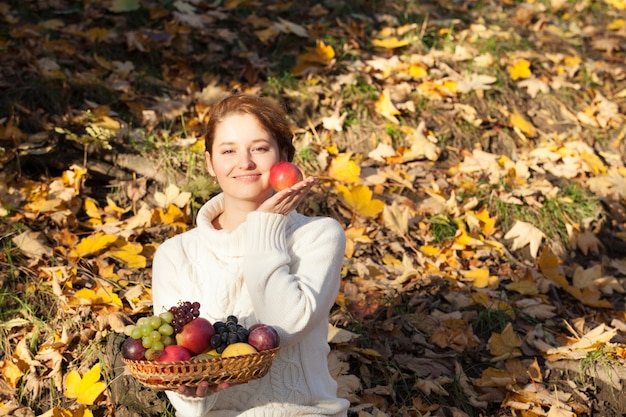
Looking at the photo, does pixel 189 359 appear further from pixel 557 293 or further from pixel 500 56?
pixel 500 56

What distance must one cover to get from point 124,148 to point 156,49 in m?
1.24

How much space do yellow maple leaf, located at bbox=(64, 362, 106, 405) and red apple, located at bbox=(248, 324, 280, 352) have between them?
4.42 ft

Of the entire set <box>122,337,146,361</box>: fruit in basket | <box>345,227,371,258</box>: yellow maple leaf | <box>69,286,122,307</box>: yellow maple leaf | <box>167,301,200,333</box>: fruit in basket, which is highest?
<box>167,301,200,333</box>: fruit in basket

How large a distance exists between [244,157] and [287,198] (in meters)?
0.22

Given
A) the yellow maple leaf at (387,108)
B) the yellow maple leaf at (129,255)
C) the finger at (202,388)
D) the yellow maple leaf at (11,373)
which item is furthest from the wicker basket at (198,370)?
the yellow maple leaf at (387,108)

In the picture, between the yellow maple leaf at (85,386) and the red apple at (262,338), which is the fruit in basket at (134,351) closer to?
the red apple at (262,338)

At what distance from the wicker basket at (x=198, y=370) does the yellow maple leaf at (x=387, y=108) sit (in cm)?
356

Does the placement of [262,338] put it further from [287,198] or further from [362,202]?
[362,202]

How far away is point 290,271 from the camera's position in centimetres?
260

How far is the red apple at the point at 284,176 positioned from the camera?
2533mm

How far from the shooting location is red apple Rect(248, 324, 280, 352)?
7.59ft

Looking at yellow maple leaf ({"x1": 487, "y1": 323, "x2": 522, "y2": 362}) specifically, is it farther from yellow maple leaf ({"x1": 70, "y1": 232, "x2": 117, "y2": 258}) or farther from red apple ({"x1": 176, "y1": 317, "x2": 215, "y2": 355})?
red apple ({"x1": 176, "y1": 317, "x2": 215, "y2": 355})

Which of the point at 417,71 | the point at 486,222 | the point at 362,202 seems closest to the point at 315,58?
the point at 417,71

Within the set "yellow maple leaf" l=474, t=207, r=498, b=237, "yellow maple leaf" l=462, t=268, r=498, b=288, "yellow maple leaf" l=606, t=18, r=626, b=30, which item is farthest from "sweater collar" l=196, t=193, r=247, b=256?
"yellow maple leaf" l=606, t=18, r=626, b=30
